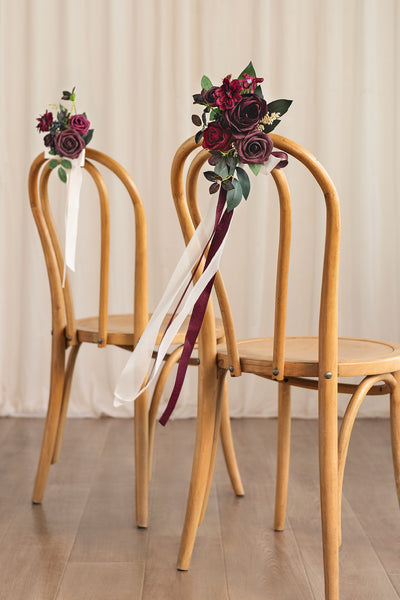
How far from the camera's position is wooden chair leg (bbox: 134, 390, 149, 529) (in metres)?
1.85

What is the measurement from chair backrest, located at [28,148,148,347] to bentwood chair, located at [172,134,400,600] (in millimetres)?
247

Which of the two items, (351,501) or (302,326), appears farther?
(302,326)

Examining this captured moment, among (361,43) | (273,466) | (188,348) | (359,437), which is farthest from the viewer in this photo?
(361,43)

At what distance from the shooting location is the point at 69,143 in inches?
73.1

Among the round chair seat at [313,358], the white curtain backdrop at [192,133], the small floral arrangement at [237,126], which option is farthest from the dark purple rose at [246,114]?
the white curtain backdrop at [192,133]

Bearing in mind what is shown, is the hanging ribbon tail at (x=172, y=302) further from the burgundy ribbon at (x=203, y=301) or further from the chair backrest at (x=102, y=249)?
the chair backrest at (x=102, y=249)

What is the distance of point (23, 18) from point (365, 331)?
1996mm

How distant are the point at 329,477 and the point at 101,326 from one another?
2.45 feet

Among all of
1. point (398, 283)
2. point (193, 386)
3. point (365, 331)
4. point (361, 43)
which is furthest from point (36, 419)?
point (361, 43)

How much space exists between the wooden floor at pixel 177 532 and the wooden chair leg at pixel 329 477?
122mm

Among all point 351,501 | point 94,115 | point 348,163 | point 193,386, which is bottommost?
point 351,501

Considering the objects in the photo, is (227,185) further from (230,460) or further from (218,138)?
(230,460)

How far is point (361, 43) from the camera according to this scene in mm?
3082

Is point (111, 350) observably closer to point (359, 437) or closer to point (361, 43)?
point (359, 437)
